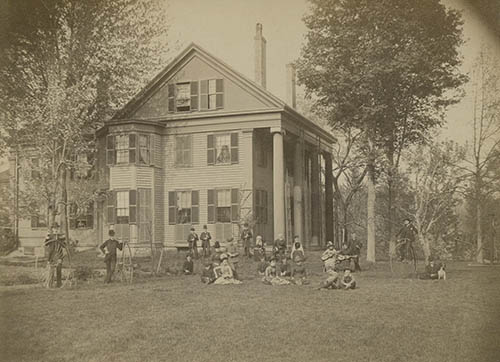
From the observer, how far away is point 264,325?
17.5 ft

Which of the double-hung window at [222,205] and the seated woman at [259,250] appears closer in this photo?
the seated woman at [259,250]

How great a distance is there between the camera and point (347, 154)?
18516mm

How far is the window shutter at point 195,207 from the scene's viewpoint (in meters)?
13.9

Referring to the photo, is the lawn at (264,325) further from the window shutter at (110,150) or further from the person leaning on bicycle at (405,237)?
the window shutter at (110,150)

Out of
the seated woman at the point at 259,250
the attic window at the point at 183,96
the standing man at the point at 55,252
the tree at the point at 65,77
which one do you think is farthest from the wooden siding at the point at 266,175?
the standing man at the point at 55,252

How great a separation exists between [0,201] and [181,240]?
10.8 ft

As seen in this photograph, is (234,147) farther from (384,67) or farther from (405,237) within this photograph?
(405,237)

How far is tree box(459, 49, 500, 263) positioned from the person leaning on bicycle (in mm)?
1617

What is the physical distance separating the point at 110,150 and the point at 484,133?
9.53m

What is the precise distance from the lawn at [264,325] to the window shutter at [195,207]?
23.9 ft

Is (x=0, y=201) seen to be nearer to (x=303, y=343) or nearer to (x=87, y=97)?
(x=87, y=97)

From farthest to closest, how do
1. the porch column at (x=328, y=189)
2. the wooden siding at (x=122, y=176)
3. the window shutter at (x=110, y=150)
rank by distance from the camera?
the porch column at (x=328, y=189), the wooden siding at (x=122, y=176), the window shutter at (x=110, y=150)

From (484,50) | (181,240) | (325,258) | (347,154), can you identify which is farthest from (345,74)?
(347,154)

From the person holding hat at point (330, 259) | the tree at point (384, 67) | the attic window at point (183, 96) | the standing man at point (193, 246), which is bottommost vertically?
the person holding hat at point (330, 259)
